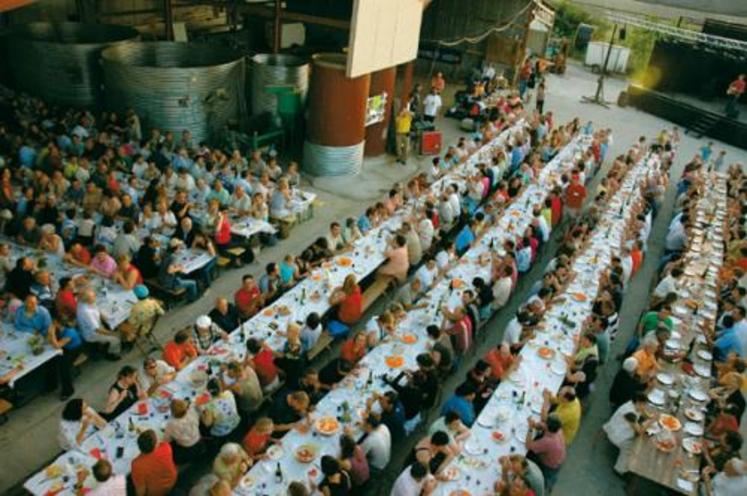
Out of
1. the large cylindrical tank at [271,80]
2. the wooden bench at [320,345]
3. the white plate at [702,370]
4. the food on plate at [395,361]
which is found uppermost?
the large cylindrical tank at [271,80]

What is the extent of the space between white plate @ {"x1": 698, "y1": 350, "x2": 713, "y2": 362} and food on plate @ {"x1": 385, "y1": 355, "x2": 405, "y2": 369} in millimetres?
5032

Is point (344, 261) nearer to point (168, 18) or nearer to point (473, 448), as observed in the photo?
point (473, 448)

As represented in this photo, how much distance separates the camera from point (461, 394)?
26.7ft

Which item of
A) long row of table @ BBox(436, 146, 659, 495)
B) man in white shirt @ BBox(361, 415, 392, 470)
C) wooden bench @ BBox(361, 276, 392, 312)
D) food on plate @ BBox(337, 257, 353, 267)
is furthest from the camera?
food on plate @ BBox(337, 257, 353, 267)

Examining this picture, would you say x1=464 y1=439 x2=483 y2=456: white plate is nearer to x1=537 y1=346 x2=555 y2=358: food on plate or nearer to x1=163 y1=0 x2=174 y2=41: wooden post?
x1=537 y1=346 x2=555 y2=358: food on plate

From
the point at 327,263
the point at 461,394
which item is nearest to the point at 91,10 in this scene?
the point at 327,263

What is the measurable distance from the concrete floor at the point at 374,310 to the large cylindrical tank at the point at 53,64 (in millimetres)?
7439

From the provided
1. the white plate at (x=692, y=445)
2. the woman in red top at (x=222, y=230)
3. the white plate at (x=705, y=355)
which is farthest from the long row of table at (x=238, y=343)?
the white plate at (x=705, y=355)

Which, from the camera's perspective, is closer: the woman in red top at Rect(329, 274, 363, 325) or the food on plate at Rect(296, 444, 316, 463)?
the food on plate at Rect(296, 444, 316, 463)

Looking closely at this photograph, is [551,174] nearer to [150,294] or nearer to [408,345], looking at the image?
[408,345]

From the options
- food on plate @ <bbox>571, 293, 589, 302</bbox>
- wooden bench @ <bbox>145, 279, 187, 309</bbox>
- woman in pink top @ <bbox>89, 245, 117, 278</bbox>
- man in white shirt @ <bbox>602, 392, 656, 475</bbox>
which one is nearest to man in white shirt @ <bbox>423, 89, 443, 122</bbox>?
food on plate @ <bbox>571, 293, 589, 302</bbox>

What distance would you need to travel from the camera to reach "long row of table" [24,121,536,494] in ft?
23.0

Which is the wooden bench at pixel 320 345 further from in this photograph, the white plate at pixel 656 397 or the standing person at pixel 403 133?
the standing person at pixel 403 133

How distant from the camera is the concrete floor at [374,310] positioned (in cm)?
845
